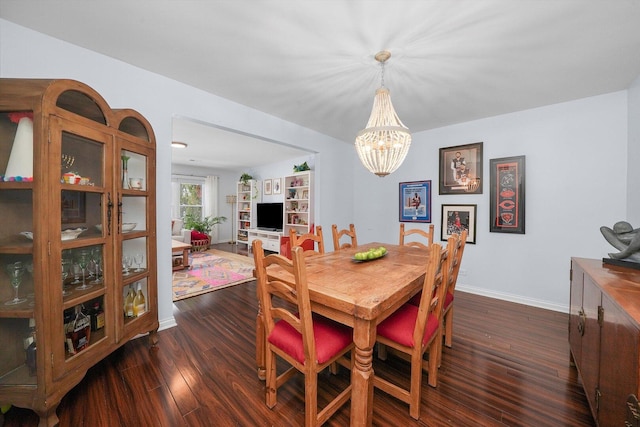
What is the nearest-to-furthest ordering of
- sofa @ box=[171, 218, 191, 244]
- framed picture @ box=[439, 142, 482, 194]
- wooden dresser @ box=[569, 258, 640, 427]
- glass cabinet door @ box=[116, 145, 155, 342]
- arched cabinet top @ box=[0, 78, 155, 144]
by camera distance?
wooden dresser @ box=[569, 258, 640, 427]
arched cabinet top @ box=[0, 78, 155, 144]
glass cabinet door @ box=[116, 145, 155, 342]
framed picture @ box=[439, 142, 482, 194]
sofa @ box=[171, 218, 191, 244]

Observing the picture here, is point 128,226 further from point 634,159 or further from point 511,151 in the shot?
point 634,159

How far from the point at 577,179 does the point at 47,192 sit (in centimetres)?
460

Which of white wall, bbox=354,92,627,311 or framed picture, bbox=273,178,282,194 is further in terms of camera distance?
framed picture, bbox=273,178,282,194

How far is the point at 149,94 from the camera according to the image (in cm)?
216

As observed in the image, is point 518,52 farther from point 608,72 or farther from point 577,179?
point 577,179

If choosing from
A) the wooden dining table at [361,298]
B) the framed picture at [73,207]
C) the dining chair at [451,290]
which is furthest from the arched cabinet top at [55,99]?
the dining chair at [451,290]

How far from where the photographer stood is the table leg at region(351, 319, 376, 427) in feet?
3.51

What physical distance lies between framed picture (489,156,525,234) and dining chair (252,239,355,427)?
2799 millimetres

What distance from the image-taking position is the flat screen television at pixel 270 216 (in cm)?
609

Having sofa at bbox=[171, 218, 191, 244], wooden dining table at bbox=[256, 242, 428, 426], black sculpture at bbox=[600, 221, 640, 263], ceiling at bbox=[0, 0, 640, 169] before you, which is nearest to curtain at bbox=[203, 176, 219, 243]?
sofa at bbox=[171, 218, 191, 244]

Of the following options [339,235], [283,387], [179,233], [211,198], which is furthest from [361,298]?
[211,198]

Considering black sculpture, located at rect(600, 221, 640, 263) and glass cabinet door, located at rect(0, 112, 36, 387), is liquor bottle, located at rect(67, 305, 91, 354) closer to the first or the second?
glass cabinet door, located at rect(0, 112, 36, 387)

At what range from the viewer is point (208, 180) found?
24.0ft

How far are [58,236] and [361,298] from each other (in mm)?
1695
